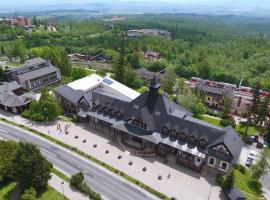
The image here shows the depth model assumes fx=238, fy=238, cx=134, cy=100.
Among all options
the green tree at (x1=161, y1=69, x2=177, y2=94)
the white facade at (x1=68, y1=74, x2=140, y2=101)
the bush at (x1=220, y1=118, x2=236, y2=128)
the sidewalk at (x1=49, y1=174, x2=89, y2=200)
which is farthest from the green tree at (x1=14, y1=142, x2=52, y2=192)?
the green tree at (x1=161, y1=69, x2=177, y2=94)

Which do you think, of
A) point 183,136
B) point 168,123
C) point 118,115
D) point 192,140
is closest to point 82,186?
point 118,115

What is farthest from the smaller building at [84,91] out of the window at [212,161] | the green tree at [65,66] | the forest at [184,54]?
the window at [212,161]

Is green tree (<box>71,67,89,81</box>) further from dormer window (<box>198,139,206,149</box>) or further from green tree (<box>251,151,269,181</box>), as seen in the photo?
green tree (<box>251,151,269,181</box>)

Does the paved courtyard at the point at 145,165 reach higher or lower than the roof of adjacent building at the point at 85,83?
lower

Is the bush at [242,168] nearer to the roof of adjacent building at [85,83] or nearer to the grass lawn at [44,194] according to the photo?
the grass lawn at [44,194]

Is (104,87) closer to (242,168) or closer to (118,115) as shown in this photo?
(118,115)
